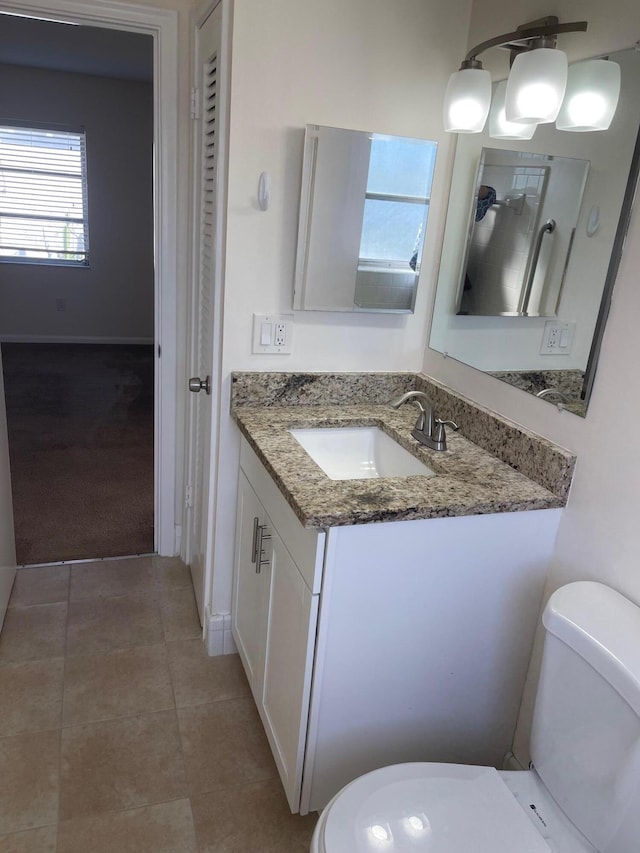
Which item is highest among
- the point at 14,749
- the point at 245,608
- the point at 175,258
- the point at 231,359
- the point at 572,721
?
the point at 175,258

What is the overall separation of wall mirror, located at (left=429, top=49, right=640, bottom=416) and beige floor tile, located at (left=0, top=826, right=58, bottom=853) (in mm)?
1561

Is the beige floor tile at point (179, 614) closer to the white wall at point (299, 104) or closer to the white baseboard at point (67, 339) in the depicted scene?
the white wall at point (299, 104)

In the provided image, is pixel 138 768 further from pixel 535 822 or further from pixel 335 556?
pixel 535 822

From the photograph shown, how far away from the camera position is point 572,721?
1.22 metres

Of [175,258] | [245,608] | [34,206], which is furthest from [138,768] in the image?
[34,206]

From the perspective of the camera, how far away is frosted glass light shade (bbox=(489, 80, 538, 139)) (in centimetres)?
157

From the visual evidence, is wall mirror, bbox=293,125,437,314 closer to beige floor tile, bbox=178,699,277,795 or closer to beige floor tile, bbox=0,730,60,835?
beige floor tile, bbox=178,699,277,795

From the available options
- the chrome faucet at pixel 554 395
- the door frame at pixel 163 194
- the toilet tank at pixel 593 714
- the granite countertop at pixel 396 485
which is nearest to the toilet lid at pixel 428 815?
the toilet tank at pixel 593 714

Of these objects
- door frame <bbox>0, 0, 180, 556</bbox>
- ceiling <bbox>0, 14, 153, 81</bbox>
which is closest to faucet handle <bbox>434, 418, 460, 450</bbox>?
door frame <bbox>0, 0, 180, 556</bbox>

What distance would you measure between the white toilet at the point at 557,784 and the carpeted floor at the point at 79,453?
1876 millimetres

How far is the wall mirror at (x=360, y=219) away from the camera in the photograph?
1762 millimetres

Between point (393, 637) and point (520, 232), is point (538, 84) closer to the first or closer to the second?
point (520, 232)

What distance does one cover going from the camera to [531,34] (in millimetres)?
1431

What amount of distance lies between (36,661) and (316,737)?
1.09 metres
